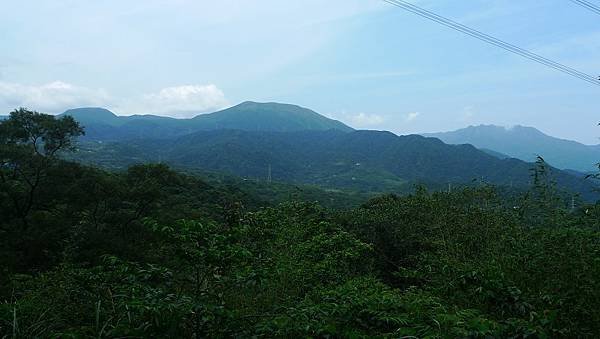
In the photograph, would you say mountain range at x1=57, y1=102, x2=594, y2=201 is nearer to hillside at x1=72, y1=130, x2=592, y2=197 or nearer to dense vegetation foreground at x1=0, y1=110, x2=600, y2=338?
hillside at x1=72, y1=130, x2=592, y2=197

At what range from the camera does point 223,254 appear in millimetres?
3896

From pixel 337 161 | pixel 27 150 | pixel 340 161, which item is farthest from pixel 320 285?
pixel 337 161

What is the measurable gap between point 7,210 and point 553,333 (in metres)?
25.3

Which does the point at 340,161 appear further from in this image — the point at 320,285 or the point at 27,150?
the point at 320,285

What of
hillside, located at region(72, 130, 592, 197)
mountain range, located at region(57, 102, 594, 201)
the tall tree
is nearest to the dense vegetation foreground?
the tall tree

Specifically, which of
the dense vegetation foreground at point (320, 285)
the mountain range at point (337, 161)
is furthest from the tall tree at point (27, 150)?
the mountain range at point (337, 161)

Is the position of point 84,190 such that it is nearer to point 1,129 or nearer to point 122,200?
point 122,200

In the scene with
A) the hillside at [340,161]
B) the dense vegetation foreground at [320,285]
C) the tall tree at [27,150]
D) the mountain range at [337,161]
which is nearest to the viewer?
the dense vegetation foreground at [320,285]

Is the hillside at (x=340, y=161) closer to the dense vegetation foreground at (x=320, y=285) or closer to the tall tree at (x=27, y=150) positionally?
the tall tree at (x=27, y=150)

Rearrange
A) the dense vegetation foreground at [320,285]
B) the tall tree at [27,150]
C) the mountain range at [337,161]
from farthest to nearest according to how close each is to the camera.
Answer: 1. the mountain range at [337,161]
2. the tall tree at [27,150]
3. the dense vegetation foreground at [320,285]

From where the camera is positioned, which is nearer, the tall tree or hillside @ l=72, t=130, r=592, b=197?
the tall tree

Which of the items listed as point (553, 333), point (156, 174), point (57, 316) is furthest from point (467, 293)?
point (156, 174)

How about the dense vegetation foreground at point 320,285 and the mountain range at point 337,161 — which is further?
the mountain range at point 337,161

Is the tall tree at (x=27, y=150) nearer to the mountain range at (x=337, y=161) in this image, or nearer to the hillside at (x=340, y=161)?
the mountain range at (x=337, y=161)
